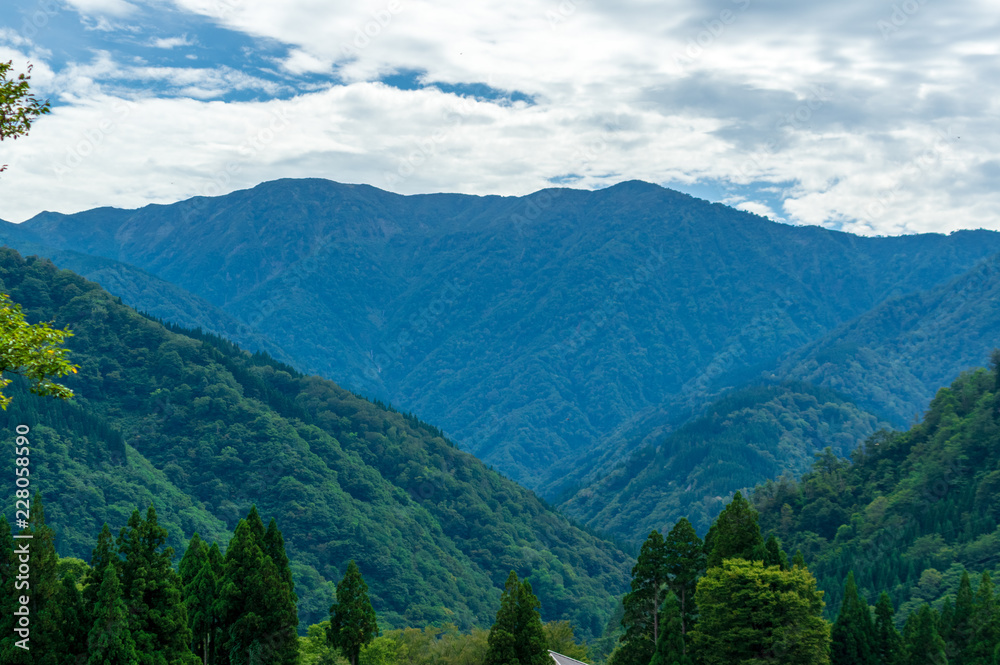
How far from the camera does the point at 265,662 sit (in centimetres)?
5538

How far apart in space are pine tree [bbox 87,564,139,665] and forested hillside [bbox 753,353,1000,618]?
9503cm

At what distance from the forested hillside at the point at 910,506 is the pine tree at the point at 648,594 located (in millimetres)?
64874

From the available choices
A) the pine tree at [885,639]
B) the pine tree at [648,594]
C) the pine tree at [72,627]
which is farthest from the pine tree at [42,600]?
the pine tree at [885,639]

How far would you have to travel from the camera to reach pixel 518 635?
51.1 metres

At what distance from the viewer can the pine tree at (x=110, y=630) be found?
4444 cm

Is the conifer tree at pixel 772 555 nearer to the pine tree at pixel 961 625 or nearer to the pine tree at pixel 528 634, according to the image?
the pine tree at pixel 528 634

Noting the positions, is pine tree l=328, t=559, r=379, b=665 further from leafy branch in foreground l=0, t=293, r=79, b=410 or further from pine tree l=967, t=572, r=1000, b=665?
leafy branch in foreground l=0, t=293, r=79, b=410

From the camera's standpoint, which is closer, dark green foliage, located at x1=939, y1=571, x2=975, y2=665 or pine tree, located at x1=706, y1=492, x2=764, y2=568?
pine tree, located at x1=706, y1=492, x2=764, y2=568

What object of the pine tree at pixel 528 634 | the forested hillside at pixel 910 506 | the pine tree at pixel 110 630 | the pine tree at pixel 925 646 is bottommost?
the pine tree at pixel 110 630

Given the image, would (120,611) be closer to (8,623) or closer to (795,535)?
(8,623)

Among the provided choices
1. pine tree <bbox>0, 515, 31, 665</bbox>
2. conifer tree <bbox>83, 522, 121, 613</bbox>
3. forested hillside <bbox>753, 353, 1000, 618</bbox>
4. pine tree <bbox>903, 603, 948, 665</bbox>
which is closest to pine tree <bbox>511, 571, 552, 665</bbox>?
conifer tree <bbox>83, 522, 121, 613</bbox>

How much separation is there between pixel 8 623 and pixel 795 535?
421 feet

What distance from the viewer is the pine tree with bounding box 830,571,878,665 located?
216 feet

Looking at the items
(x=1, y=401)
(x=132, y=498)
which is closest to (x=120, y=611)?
(x=1, y=401)
